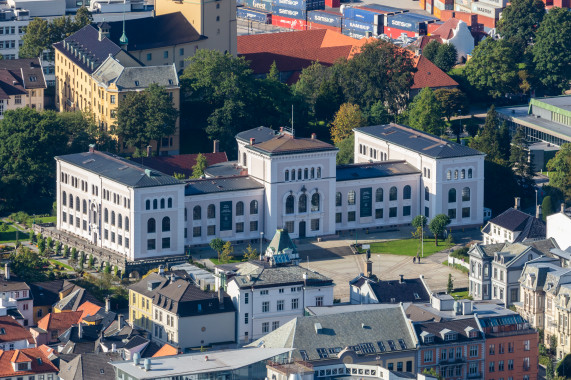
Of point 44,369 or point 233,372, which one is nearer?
point 233,372

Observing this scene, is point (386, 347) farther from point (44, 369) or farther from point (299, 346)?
point (44, 369)

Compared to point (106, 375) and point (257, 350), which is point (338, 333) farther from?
point (106, 375)

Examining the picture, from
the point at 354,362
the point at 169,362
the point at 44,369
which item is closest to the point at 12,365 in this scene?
the point at 44,369

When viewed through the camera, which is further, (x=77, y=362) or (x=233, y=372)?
(x=77, y=362)

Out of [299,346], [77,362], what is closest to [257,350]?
[299,346]

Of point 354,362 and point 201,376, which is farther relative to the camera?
point 354,362

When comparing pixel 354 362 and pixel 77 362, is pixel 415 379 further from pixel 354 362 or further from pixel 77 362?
pixel 77 362

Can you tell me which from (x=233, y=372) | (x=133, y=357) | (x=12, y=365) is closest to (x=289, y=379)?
(x=233, y=372)
